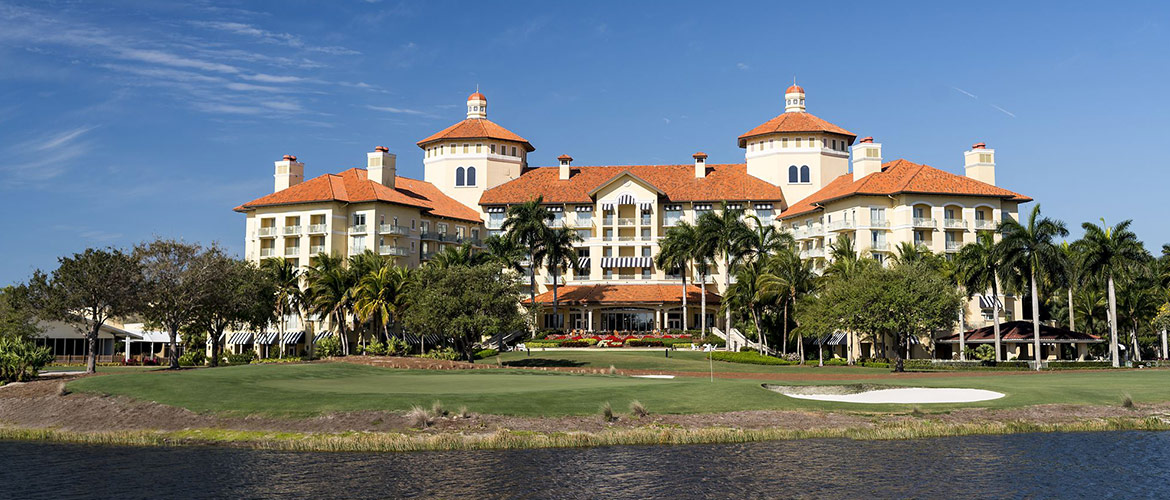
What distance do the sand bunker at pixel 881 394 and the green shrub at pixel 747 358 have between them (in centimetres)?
2671

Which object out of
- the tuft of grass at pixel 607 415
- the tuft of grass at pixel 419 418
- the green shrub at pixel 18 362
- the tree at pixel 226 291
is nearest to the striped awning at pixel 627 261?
the tree at pixel 226 291

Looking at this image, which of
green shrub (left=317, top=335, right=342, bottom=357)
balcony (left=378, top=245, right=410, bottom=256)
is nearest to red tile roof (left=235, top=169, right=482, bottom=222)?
balcony (left=378, top=245, right=410, bottom=256)

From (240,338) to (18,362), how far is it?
4746cm

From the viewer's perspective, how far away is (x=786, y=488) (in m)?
26.0

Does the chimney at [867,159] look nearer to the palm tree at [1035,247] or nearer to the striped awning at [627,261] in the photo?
the striped awning at [627,261]

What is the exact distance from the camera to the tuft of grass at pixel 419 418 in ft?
113

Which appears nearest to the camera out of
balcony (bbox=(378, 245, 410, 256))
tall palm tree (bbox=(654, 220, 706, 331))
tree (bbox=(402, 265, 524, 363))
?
tree (bbox=(402, 265, 524, 363))

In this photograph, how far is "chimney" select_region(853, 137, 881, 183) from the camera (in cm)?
10531

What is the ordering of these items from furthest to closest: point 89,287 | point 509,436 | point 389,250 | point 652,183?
point 652,183 < point 389,250 < point 89,287 < point 509,436

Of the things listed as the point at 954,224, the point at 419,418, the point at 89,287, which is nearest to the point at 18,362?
the point at 89,287

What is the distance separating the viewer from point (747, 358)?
241ft

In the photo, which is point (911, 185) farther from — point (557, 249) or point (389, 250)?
point (389, 250)

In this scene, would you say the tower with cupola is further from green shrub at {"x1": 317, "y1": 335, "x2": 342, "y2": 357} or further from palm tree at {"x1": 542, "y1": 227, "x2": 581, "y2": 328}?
green shrub at {"x1": 317, "y1": 335, "x2": 342, "y2": 357}

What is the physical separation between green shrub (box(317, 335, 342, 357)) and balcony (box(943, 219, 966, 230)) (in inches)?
2336
